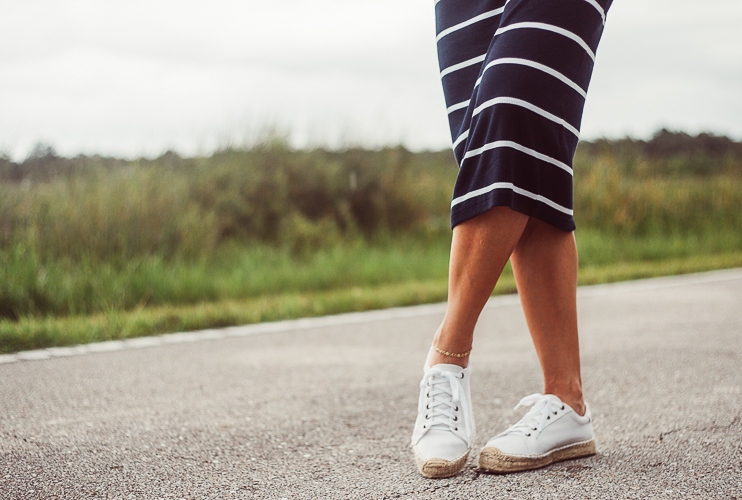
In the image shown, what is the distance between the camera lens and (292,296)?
548 centimetres

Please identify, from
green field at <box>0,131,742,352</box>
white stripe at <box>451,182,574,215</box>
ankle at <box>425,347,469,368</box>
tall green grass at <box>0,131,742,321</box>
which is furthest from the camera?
tall green grass at <box>0,131,742,321</box>

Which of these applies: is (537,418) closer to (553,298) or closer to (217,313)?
(553,298)

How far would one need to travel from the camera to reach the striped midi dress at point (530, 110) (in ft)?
5.12

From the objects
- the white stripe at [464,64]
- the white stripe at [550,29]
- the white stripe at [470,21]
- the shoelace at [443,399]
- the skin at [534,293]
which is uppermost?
the white stripe at [470,21]

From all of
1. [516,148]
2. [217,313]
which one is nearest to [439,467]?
[516,148]

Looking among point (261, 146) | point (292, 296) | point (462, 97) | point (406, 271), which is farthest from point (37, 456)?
point (261, 146)

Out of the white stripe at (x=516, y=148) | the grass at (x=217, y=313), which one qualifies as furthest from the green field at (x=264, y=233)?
the white stripe at (x=516, y=148)

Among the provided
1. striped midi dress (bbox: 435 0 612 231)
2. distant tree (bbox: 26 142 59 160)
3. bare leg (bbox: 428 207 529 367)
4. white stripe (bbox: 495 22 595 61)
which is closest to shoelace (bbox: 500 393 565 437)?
bare leg (bbox: 428 207 529 367)

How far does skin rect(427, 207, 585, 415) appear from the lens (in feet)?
5.36

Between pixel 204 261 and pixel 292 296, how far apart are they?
1.46m

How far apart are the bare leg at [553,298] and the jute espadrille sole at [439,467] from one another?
1.17ft

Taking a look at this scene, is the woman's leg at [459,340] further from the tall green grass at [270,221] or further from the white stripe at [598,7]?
the tall green grass at [270,221]

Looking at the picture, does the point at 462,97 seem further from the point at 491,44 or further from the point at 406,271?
the point at 406,271

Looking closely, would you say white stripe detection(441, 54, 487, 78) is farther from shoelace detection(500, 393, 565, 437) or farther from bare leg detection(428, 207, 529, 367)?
shoelace detection(500, 393, 565, 437)
